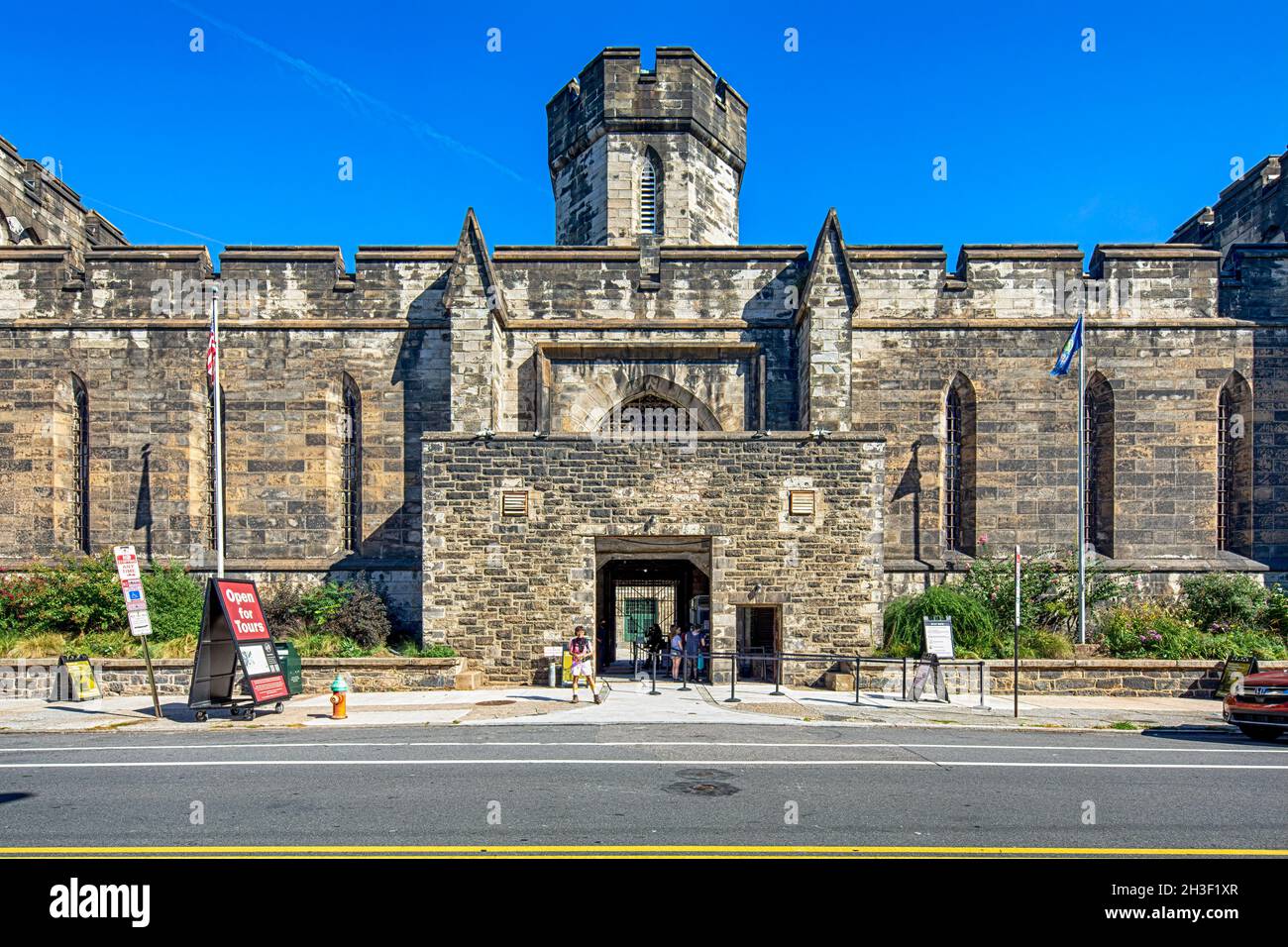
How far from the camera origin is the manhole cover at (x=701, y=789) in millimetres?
8008

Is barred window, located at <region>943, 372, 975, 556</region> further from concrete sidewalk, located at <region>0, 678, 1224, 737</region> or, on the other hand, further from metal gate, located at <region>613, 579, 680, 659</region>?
metal gate, located at <region>613, 579, 680, 659</region>

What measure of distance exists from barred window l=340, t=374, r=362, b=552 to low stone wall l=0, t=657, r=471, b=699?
17.5 ft

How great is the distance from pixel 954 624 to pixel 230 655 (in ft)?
46.0

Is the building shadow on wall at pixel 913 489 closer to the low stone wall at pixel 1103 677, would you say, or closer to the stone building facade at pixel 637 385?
the stone building facade at pixel 637 385

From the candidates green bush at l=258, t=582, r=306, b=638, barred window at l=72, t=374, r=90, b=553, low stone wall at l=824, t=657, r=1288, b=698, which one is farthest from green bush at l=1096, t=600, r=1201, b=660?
barred window at l=72, t=374, r=90, b=553

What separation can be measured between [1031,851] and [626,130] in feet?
75.7

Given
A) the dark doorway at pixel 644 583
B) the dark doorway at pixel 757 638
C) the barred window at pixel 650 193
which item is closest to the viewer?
the dark doorway at pixel 644 583

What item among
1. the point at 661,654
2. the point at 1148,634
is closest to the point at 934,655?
the point at 1148,634

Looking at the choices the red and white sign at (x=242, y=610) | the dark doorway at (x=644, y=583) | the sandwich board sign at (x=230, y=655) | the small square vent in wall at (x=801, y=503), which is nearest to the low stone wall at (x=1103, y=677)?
the small square vent in wall at (x=801, y=503)

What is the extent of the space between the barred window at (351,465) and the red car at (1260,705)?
61.5 feet

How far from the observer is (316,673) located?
1650 cm
